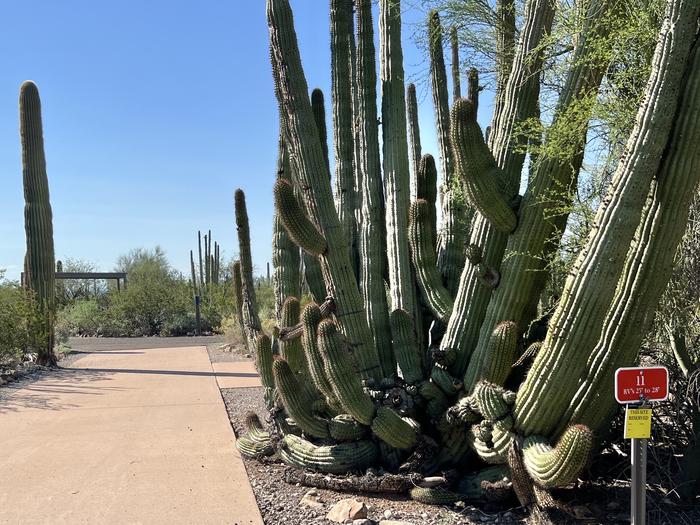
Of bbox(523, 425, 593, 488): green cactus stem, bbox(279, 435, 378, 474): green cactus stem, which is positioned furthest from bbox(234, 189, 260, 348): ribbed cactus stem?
bbox(523, 425, 593, 488): green cactus stem

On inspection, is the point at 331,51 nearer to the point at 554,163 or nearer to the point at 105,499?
the point at 554,163

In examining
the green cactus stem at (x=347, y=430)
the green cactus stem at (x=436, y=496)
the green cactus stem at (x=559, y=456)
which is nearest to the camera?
the green cactus stem at (x=559, y=456)

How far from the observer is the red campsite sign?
12.0ft

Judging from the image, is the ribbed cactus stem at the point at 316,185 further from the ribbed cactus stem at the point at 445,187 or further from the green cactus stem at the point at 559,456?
the green cactus stem at the point at 559,456

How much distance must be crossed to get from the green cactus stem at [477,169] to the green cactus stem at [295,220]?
1.37 metres

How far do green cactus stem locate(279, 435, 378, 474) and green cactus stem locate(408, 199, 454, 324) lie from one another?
1.39 m

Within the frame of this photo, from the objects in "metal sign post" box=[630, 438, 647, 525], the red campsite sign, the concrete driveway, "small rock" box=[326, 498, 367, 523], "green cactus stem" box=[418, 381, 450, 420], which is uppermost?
the red campsite sign

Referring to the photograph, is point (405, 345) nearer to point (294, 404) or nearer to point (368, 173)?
point (294, 404)

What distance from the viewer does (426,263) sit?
6.17 m

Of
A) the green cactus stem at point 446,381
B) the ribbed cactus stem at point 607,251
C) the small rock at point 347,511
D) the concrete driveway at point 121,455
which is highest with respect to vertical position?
the ribbed cactus stem at point 607,251

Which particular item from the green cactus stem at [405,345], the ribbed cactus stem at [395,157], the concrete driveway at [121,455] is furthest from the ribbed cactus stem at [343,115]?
the concrete driveway at [121,455]

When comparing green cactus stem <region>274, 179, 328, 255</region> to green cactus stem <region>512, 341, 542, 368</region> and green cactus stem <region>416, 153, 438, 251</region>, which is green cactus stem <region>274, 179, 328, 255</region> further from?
green cactus stem <region>512, 341, 542, 368</region>

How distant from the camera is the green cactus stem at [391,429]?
17.4 feet

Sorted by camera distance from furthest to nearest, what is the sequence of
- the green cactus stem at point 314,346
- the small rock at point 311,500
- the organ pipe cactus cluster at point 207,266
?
the organ pipe cactus cluster at point 207,266, the green cactus stem at point 314,346, the small rock at point 311,500
